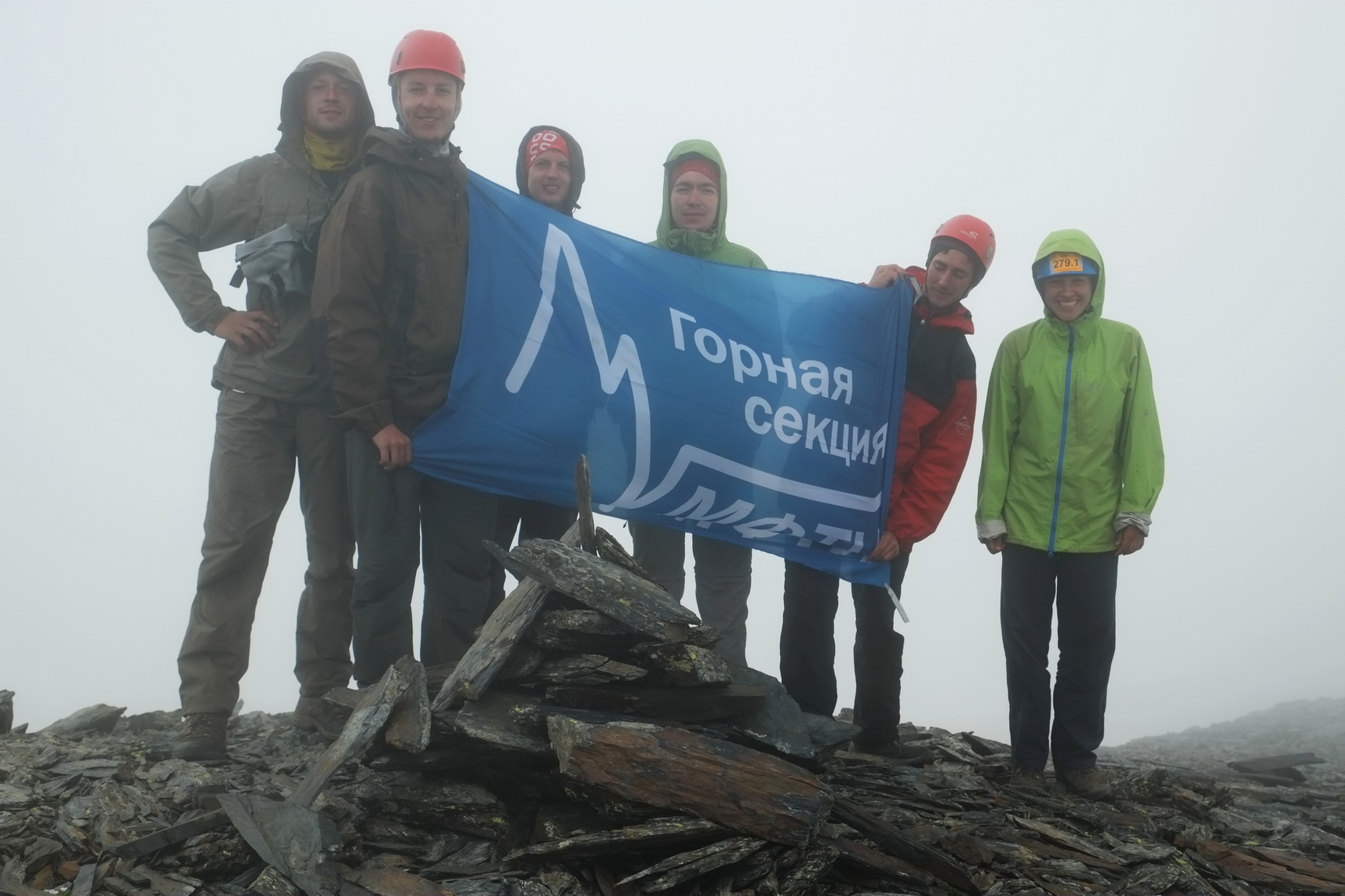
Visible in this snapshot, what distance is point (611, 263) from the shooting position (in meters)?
6.75

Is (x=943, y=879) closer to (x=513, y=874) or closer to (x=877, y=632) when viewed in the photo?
(x=513, y=874)

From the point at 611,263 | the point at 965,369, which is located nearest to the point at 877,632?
the point at 965,369

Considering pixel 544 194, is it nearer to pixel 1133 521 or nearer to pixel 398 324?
pixel 398 324

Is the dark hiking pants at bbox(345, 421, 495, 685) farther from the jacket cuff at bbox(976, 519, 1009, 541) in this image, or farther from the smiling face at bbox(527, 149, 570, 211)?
the jacket cuff at bbox(976, 519, 1009, 541)

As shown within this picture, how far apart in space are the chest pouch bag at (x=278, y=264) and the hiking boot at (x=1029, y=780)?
17.3 feet

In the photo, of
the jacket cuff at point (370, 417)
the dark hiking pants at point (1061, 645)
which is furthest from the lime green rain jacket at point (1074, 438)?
the jacket cuff at point (370, 417)

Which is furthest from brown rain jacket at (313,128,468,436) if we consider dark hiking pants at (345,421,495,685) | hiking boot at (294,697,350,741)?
hiking boot at (294,697,350,741)

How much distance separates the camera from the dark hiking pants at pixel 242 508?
19.9ft

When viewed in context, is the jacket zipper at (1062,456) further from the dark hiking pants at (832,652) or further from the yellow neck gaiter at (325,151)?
the yellow neck gaiter at (325,151)

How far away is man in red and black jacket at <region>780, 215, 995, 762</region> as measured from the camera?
6797 mm

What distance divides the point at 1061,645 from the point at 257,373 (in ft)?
17.0

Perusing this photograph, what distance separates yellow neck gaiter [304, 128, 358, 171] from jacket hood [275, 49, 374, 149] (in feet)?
0.24

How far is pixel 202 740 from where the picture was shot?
234 inches

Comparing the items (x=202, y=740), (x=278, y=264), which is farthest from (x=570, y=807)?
(x=278, y=264)
